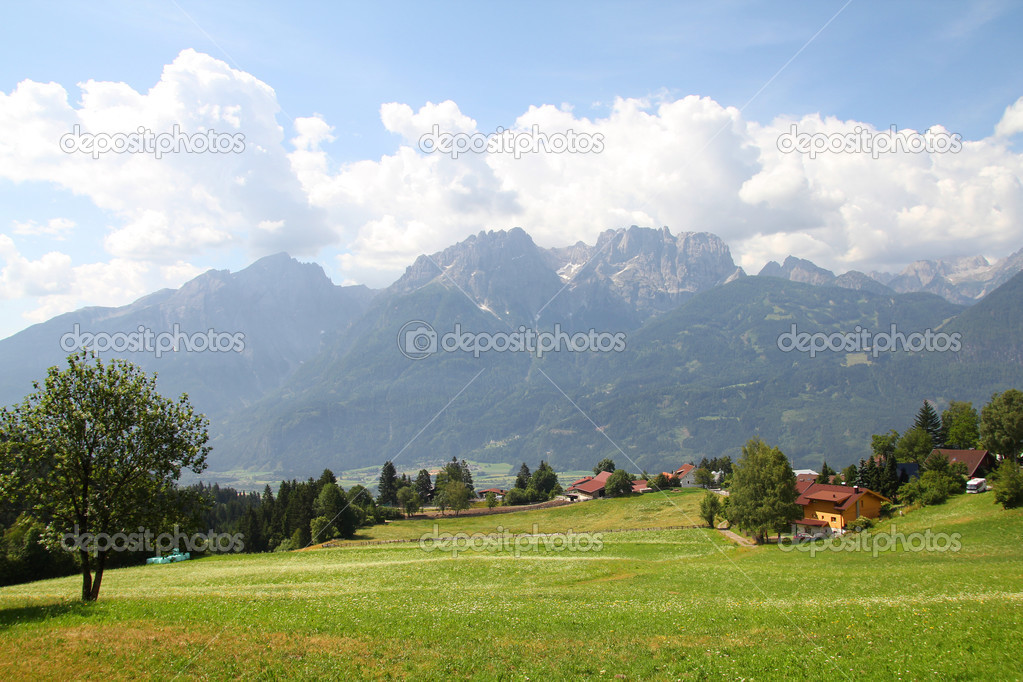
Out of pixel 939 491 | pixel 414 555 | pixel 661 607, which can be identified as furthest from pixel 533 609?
pixel 939 491

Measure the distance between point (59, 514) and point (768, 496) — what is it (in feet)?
219

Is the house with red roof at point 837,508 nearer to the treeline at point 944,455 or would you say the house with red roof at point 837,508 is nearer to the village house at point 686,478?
the treeline at point 944,455

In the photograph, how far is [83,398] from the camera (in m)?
26.1

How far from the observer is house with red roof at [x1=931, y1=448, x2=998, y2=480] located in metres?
91.7

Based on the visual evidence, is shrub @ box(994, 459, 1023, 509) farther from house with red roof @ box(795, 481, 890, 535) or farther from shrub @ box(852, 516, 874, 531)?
house with red roof @ box(795, 481, 890, 535)

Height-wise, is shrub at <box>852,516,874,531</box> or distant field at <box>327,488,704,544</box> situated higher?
shrub at <box>852,516,874,531</box>

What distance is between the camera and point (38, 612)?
76.7ft

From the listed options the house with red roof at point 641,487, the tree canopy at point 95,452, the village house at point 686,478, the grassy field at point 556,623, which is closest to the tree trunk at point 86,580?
the tree canopy at point 95,452

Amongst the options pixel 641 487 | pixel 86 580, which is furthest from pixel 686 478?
pixel 86 580

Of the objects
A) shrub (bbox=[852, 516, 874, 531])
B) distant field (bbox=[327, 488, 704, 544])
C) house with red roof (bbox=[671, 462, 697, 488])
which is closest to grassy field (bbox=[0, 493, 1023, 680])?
shrub (bbox=[852, 516, 874, 531])

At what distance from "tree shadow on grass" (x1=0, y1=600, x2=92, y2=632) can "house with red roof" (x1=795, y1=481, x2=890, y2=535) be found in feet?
255

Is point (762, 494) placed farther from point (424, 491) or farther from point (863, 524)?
point (424, 491)

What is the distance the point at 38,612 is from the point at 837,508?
87.3 m

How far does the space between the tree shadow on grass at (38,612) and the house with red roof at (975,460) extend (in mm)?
111672
